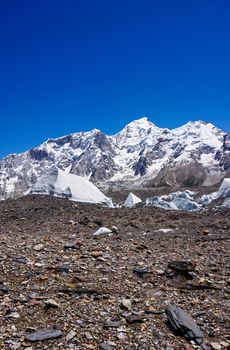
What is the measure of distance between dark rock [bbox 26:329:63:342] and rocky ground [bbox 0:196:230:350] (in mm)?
20

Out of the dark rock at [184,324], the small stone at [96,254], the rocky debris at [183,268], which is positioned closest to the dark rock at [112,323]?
the dark rock at [184,324]

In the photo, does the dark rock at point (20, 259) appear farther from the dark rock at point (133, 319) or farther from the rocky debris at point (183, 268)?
the rocky debris at point (183, 268)

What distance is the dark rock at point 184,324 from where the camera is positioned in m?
8.73

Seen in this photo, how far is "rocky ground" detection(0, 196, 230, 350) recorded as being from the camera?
8359 millimetres

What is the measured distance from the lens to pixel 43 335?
8047 millimetres

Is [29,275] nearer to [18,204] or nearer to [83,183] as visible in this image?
[18,204]

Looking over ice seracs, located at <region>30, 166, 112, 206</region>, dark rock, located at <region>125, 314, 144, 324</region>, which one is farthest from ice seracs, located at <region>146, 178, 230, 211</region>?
dark rock, located at <region>125, 314, 144, 324</region>

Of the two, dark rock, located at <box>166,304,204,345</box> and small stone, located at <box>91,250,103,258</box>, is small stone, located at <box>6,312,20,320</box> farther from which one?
small stone, located at <box>91,250,103,258</box>

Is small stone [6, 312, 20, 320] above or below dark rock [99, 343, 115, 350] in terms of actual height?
above

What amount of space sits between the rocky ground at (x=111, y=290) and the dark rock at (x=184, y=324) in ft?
0.43

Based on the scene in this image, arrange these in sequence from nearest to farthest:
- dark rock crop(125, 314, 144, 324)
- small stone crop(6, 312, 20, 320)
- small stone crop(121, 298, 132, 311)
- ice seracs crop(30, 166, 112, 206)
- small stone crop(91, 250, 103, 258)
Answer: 1. small stone crop(6, 312, 20, 320)
2. dark rock crop(125, 314, 144, 324)
3. small stone crop(121, 298, 132, 311)
4. small stone crop(91, 250, 103, 258)
5. ice seracs crop(30, 166, 112, 206)

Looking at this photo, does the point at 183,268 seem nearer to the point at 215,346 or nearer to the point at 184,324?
the point at 184,324

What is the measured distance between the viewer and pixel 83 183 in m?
48.0

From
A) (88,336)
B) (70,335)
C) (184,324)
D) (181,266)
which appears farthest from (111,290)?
(181,266)
